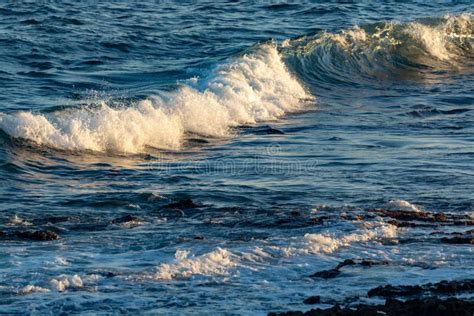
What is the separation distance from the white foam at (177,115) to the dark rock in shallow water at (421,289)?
20.6 ft

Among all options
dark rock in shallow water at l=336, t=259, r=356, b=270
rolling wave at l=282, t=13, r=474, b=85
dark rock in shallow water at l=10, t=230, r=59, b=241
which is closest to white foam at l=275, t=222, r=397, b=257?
dark rock in shallow water at l=336, t=259, r=356, b=270

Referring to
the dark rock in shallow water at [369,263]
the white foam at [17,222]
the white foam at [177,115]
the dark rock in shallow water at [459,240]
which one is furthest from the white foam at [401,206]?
the white foam at [177,115]

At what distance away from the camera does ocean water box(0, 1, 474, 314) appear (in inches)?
281

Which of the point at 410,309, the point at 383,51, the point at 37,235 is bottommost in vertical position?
the point at 37,235

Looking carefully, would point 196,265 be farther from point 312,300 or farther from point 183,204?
point 183,204

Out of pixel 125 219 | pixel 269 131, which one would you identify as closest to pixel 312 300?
pixel 125 219

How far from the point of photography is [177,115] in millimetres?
14508

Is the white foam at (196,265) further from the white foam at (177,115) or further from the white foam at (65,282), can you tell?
the white foam at (177,115)

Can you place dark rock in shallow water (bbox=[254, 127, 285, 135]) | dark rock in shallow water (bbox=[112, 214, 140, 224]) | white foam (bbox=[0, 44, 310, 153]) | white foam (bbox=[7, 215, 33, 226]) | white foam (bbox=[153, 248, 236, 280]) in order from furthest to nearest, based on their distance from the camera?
dark rock in shallow water (bbox=[254, 127, 285, 135]), white foam (bbox=[0, 44, 310, 153]), dark rock in shallow water (bbox=[112, 214, 140, 224]), white foam (bbox=[7, 215, 33, 226]), white foam (bbox=[153, 248, 236, 280])

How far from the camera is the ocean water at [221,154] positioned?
23.4ft

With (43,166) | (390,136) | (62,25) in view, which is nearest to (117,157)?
(43,166)

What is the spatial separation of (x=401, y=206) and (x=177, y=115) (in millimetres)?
5649

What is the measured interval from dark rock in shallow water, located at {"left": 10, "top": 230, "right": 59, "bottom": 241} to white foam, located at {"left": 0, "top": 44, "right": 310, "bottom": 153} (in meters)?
4.06

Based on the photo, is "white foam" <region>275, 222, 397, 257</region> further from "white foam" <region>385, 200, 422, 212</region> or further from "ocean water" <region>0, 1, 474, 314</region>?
"white foam" <region>385, 200, 422, 212</region>
